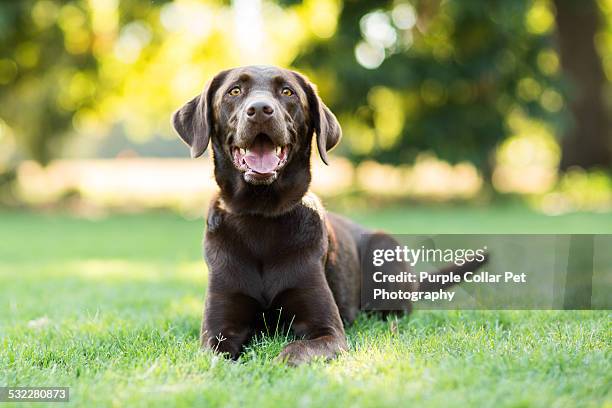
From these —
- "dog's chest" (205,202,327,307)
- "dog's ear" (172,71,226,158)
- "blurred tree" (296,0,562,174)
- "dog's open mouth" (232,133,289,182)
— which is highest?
"blurred tree" (296,0,562,174)

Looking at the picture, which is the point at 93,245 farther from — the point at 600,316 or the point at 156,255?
the point at 600,316

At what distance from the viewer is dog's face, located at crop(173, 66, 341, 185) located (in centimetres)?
345

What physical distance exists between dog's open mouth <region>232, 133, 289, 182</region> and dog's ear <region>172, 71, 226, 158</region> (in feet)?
0.86

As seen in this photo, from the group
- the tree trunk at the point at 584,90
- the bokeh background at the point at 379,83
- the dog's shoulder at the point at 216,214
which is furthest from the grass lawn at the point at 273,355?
the tree trunk at the point at 584,90

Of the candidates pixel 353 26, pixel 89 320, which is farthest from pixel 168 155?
pixel 89 320

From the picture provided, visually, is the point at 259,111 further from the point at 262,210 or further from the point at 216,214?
the point at 216,214

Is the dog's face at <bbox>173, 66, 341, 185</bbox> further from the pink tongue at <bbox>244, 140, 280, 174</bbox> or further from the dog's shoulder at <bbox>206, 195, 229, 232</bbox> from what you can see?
the dog's shoulder at <bbox>206, 195, 229, 232</bbox>

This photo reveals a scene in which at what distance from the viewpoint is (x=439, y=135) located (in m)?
14.8

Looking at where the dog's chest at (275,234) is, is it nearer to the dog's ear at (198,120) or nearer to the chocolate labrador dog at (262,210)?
the chocolate labrador dog at (262,210)

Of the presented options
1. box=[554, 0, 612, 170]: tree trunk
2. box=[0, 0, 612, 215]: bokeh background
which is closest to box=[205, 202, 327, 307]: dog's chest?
box=[0, 0, 612, 215]: bokeh background

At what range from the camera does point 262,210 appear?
12.0 feet

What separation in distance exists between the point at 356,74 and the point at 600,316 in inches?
403

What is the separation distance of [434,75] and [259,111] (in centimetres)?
1192

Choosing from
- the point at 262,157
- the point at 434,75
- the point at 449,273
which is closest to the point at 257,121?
the point at 262,157
